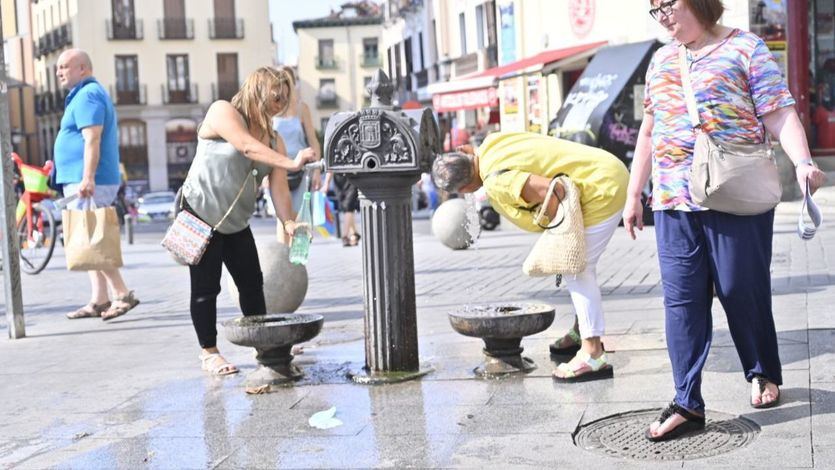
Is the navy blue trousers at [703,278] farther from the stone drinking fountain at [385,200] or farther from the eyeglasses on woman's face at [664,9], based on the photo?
the stone drinking fountain at [385,200]

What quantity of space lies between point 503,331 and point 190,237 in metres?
1.73

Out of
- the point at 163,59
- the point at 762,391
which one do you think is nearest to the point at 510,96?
the point at 762,391

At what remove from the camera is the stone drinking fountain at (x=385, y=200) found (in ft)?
18.3

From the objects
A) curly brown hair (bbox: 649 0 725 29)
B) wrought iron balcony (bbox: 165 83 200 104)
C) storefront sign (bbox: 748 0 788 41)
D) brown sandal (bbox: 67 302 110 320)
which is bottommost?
brown sandal (bbox: 67 302 110 320)

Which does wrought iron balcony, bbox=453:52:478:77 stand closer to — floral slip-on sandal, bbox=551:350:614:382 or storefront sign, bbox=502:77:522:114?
storefront sign, bbox=502:77:522:114

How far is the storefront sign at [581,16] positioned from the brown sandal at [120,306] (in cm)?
1417

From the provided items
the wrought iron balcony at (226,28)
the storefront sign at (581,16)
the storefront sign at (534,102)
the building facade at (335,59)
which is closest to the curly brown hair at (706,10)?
the storefront sign at (581,16)

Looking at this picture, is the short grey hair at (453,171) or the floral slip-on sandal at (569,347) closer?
the short grey hair at (453,171)

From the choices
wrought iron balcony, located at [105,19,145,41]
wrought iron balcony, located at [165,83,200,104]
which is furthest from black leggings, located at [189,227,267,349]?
wrought iron balcony, located at [105,19,145,41]

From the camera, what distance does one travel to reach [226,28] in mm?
68625

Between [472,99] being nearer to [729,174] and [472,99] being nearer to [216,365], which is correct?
[216,365]

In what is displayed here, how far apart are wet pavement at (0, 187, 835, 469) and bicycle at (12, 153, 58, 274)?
460 centimetres

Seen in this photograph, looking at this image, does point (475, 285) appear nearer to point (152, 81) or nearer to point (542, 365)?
point (542, 365)

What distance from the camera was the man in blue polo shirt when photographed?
27.9 feet
